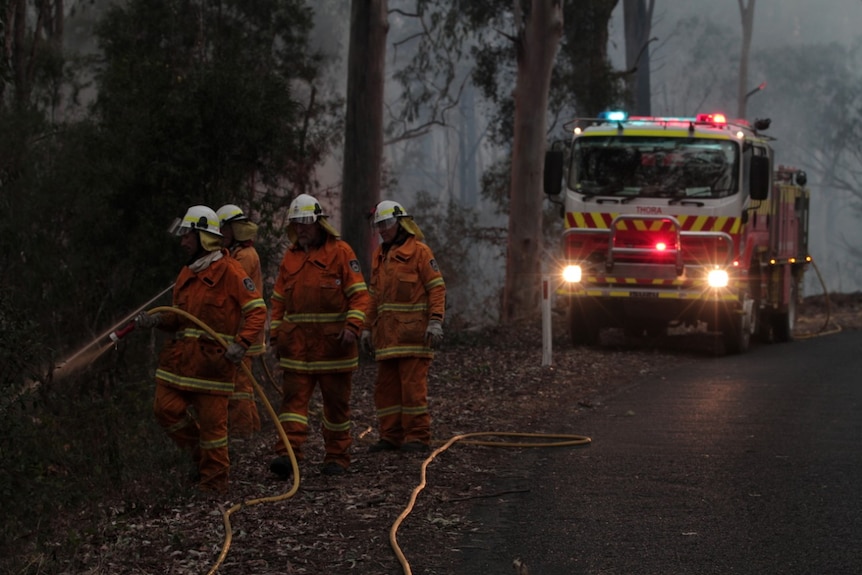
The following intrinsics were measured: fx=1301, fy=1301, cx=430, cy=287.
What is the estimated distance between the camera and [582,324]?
17359mm

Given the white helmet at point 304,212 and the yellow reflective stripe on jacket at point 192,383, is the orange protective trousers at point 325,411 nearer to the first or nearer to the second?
the yellow reflective stripe on jacket at point 192,383

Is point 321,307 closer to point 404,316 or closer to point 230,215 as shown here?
point 404,316

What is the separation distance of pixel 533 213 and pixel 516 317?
1902 millimetres

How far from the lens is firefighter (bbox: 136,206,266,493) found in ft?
25.2

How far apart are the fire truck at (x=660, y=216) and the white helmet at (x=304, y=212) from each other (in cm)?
810

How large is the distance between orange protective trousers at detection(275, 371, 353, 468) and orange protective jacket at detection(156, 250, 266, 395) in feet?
1.70

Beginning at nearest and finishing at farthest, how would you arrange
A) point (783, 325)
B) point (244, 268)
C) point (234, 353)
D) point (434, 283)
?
point (234, 353)
point (434, 283)
point (244, 268)
point (783, 325)

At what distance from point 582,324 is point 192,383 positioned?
10.3 m

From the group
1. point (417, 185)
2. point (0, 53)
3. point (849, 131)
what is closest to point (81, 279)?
point (0, 53)

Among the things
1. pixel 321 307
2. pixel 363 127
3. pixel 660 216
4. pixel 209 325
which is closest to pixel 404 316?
pixel 321 307

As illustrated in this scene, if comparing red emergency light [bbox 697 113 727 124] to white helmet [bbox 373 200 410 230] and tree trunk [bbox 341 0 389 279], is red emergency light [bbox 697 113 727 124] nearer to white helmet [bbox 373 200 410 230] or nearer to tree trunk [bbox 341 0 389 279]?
tree trunk [bbox 341 0 389 279]

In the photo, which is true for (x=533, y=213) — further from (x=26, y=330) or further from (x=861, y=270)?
(x=861, y=270)

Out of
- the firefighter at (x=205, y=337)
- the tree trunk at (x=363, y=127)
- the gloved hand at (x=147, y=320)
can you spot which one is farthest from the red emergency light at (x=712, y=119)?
the gloved hand at (x=147, y=320)

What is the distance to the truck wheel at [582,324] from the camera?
55.9 ft
